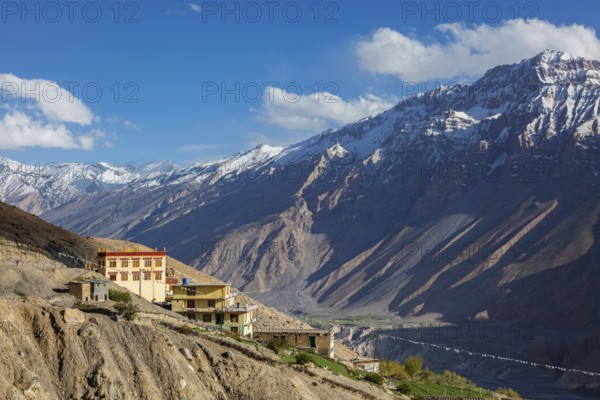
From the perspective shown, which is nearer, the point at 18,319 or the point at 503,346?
the point at 18,319

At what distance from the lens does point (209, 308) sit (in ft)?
215

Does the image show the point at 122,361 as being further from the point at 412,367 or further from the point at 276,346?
the point at 412,367

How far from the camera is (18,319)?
138ft

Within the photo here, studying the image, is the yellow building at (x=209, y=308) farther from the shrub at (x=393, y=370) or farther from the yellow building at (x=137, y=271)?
the shrub at (x=393, y=370)

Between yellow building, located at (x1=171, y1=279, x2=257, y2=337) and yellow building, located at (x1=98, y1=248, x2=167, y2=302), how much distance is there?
6.68 ft

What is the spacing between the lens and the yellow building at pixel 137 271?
6412 centimetres

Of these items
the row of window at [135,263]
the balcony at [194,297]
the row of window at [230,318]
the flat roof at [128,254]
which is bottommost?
the row of window at [230,318]

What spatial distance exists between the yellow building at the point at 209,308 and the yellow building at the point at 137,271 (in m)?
2.04

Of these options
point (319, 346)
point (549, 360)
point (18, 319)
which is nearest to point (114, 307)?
point (18, 319)

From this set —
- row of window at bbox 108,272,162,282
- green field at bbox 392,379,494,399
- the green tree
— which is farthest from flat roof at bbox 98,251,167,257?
the green tree

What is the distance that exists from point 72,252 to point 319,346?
31765 mm

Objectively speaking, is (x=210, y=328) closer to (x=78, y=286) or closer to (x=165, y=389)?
(x=78, y=286)

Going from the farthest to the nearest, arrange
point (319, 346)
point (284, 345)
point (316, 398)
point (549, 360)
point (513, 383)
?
point (549, 360)
point (513, 383)
point (319, 346)
point (284, 345)
point (316, 398)

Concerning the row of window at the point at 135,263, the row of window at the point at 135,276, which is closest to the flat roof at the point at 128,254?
the row of window at the point at 135,263
